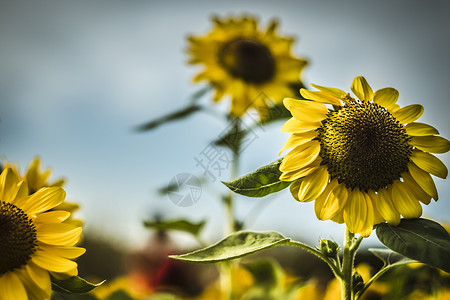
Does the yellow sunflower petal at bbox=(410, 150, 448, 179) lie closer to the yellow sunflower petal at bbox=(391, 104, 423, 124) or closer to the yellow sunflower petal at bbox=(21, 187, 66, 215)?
the yellow sunflower petal at bbox=(391, 104, 423, 124)

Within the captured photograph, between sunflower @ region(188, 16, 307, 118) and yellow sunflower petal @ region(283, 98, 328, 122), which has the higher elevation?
sunflower @ region(188, 16, 307, 118)

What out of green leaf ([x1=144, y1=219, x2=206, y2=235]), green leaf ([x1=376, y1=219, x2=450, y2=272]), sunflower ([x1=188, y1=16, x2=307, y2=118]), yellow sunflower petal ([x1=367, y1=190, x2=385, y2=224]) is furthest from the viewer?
sunflower ([x1=188, y1=16, x2=307, y2=118])

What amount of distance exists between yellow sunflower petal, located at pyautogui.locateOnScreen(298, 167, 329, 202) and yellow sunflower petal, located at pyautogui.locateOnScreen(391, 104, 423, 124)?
168 millimetres

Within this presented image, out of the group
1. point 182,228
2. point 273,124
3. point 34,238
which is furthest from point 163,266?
point 34,238

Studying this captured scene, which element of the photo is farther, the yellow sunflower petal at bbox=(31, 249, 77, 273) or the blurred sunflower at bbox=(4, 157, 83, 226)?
the blurred sunflower at bbox=(4, 157, 83, 226)

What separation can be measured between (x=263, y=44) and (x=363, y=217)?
1.39 metres

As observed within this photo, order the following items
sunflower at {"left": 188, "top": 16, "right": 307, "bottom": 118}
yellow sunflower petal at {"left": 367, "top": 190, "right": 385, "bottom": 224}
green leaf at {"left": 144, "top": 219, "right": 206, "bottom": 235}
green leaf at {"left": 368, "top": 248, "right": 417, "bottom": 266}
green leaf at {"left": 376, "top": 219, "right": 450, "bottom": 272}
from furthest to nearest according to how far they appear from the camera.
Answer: sunflower at {"left": 188, "top": 16, "right": 307, "bottom": 118} → green leaf at {"left": 144, "top": 219, "right": 206, "bottom": 235} → green leaf at {"left": 368, "top": 248, "right": 417, "bottom": 266} → yellow sunflower petal at {"left": 367, "top": 190, "right": 385, "bottom": 224} → green leaf at {"left": 376, "top": 219, "right": 450, "bottom": 272}

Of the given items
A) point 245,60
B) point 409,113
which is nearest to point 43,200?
point 409,113

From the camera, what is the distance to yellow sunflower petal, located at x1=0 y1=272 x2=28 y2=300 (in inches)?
27.5

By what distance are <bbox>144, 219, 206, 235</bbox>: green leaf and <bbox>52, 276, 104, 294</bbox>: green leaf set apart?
67 centimetres

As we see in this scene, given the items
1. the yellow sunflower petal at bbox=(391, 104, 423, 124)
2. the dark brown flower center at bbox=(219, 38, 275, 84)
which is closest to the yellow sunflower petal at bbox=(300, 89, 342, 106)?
the yellow sunflower petal at bbox=(391, 104, 423, 124)

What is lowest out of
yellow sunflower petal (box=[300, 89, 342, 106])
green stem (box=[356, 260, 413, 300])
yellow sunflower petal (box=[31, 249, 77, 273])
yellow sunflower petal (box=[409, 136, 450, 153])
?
green stem (box=[356, 260, 413, 300])

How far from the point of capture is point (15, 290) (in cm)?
71

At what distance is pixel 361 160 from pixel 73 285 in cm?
53
